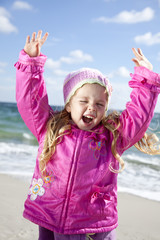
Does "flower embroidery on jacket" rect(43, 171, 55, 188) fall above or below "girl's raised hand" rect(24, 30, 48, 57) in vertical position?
below

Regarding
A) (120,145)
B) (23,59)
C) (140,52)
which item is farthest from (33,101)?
(140,52)

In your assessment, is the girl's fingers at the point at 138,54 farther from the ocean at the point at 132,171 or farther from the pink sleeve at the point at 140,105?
the ocean at the point at 132,171

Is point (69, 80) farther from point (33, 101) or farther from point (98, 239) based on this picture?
point (98, 239)

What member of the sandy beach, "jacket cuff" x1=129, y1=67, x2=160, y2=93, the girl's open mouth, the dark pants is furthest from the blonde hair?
the sandy beach

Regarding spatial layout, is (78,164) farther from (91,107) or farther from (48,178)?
(91,107)

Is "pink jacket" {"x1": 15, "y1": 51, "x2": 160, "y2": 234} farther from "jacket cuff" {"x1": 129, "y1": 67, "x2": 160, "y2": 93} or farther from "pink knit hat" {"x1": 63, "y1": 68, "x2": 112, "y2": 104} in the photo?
"pink knit hat" {"x1": 63, "y1": 68, "x2": 112, "y2": 104}

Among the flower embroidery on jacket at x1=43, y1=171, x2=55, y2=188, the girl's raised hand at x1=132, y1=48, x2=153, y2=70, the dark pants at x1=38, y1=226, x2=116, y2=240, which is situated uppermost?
the girl's raised hand at x1=132, y1=48, x2=153, y2=70

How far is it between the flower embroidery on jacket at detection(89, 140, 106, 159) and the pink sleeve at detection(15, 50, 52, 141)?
383 millimetres

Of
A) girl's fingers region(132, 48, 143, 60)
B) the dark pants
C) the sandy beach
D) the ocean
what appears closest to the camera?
the dark pants

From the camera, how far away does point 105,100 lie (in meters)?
2.18

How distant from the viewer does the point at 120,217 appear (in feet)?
13.0

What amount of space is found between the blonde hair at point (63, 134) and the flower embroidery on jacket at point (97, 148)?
2.7 inches

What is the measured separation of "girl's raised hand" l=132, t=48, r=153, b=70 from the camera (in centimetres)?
221

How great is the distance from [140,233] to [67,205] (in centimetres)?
181
